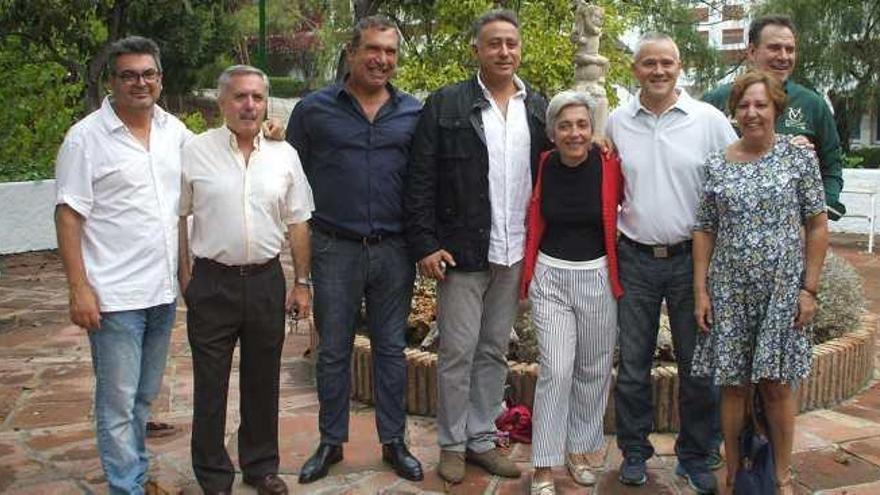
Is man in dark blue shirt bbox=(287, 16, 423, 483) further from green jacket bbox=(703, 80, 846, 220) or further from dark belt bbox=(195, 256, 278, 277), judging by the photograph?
green jacket bbox=(703, 80, 846, 220)

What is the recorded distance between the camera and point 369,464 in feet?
14.4

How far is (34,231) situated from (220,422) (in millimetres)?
8357

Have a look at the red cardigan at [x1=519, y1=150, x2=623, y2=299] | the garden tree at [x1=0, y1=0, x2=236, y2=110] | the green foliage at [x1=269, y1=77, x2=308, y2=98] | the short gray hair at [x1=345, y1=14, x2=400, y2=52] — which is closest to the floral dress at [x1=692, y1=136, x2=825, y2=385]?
the red cardigan at [x1=519, y1=150, x2=623, y2=299]

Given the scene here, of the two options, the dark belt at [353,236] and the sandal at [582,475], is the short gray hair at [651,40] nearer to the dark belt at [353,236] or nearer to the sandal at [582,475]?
the dark belt at [353,236]

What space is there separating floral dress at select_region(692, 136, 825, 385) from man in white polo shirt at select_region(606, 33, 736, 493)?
204mm

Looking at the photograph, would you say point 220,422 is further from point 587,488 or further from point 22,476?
point 587,488

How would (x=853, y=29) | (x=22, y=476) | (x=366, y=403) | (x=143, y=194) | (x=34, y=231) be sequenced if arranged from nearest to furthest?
(x=143, y=194), (x=22, y=476), (x=366, y=403), (x=34, y=231), (x=853, y=29)

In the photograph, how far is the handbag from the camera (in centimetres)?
362

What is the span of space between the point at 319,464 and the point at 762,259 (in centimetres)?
211

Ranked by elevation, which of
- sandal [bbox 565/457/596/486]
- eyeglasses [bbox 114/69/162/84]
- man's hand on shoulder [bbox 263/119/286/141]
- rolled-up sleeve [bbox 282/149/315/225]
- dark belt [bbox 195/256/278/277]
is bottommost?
sandal [bbox 565/457/596/486]

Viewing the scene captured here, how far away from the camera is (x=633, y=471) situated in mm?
4109

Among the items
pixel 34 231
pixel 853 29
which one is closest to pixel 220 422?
pixel 34 231

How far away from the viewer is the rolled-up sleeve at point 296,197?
3795 millimetres

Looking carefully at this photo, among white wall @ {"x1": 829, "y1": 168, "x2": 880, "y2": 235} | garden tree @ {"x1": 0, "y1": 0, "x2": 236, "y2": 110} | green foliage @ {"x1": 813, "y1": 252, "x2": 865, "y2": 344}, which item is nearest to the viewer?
green foliage @ {"x1": 813, "y1": 252, "x2": 865, "y2": 344}
